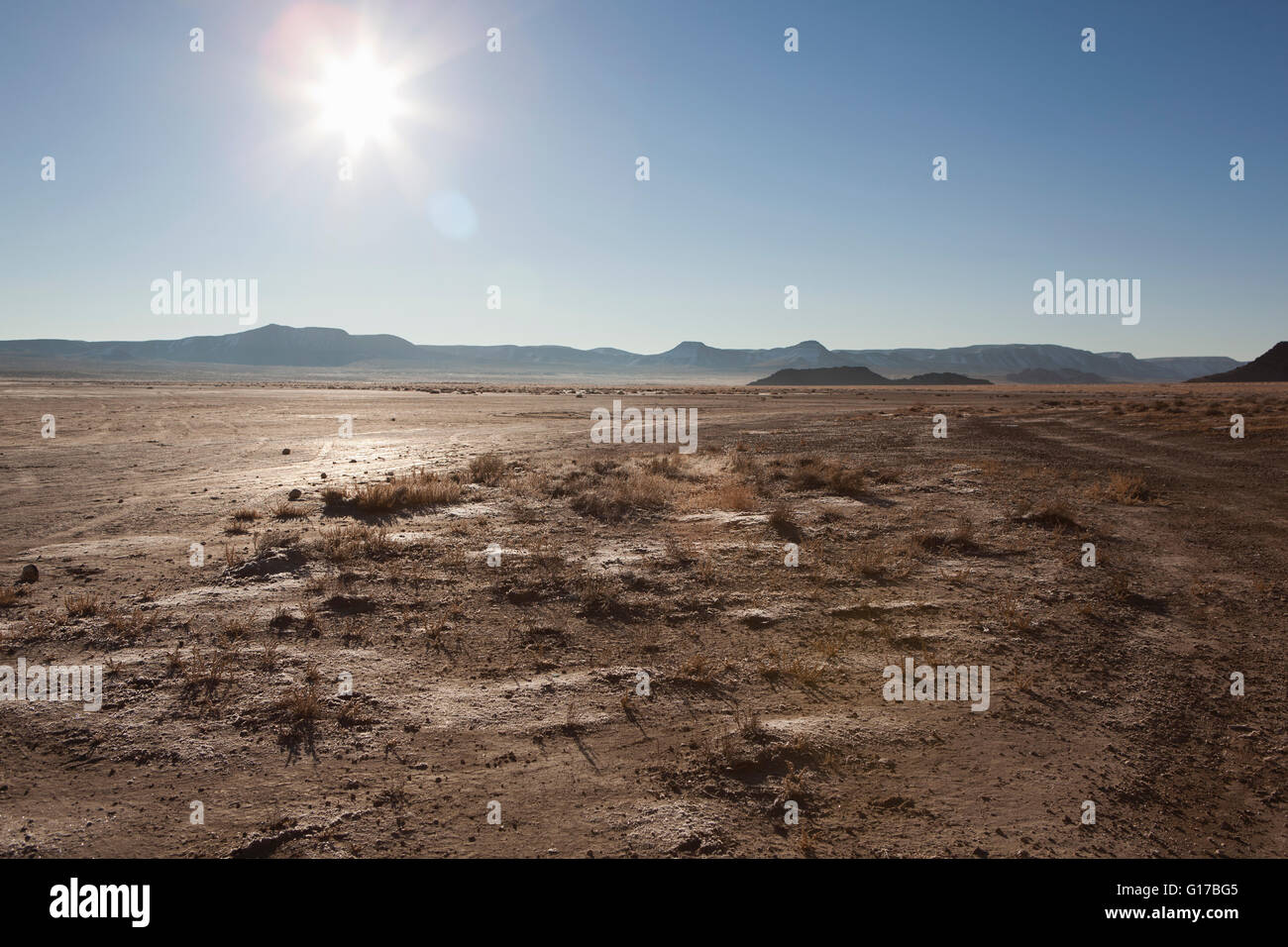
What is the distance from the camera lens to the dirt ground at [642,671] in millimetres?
3783

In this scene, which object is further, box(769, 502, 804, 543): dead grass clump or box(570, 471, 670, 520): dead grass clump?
box(570, 471, 670, 520): dead grass clump

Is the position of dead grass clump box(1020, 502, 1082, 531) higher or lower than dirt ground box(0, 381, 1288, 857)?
higher

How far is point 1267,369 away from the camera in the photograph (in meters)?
136

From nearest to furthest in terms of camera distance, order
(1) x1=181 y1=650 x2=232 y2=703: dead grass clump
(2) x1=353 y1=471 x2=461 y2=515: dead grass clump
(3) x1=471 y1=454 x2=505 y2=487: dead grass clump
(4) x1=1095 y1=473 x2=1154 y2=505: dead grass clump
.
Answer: (1) x1=181 y1=650 x2=232 y2=703: dead grass clump, (2) x1=353 y1=471 x2=461 y2=515: dead grass clump, (4) x1=1095 y1=473 x2=1154 y2=505: dead grass clump, (3) x1=471 y1=454 x2=505 y2=487: dead grass clump

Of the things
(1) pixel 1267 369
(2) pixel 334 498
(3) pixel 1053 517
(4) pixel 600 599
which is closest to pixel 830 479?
(3) pixel 1053 517

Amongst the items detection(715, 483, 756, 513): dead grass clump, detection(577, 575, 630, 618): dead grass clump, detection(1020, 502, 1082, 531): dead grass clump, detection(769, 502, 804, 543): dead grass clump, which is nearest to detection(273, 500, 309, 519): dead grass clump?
detection(577, 575, 630, 618): dead grass clump

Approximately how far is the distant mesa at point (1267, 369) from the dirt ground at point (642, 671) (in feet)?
545

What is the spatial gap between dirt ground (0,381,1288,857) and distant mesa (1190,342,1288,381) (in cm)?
16624

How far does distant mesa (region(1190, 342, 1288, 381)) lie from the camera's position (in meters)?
134

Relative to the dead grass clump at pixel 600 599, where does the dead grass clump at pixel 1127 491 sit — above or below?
above

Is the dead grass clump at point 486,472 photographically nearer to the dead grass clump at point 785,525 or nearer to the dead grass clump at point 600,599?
the dead grass clump at point 785,525

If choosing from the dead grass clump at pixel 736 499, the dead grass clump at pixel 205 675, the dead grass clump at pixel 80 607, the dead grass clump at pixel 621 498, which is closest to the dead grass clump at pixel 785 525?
the dead grass clump at pixel 736 499

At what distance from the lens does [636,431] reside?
3034 centimetres

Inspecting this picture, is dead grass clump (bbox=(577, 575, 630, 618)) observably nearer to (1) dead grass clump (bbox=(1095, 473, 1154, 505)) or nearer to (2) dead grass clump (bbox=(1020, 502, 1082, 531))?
(2) dead grass clump (bbox=(1020, 502, 1082, 531))
